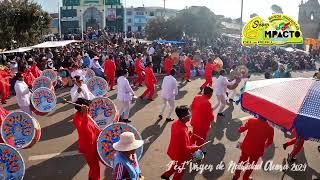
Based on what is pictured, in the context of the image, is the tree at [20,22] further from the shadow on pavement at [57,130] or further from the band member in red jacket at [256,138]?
the band member in red jacket at [256,138]

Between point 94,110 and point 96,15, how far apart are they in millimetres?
66266

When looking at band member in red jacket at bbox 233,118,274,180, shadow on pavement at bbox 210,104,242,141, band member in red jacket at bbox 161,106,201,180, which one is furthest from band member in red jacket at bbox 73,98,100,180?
shadow on pavement at bbox 210,104,242,141

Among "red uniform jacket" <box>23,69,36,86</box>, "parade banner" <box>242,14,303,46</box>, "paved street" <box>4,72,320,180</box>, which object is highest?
"parade banner" <box>242,14,303,46</box>

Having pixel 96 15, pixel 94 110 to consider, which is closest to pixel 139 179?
pixel 94 110

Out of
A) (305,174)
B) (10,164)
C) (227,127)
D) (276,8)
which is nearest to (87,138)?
(10,164)

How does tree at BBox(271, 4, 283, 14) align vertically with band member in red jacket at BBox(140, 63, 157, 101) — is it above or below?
above

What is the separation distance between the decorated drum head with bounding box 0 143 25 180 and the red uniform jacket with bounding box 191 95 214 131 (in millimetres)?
3531

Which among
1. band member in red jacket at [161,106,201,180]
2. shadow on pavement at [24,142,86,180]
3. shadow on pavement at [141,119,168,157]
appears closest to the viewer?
band member in red jacket at [161,106,201,180]

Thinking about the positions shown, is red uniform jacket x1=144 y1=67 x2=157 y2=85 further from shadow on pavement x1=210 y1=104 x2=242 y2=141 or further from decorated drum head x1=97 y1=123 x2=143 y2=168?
decorated drum head x1=97 y1=123 x2=143 y2=168

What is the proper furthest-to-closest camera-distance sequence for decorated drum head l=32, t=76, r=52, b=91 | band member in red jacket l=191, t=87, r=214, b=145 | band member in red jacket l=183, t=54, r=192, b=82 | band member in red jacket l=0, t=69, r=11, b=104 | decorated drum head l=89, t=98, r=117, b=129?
band member in red jacket l=183, t=54, r=192, b=82, band member in red jacket l=0, t=69, r=11, b=104, decorated drum head l=32, t=76, r=52, b=91, decorated drum head l=89, t=98, r=117, b=129, band member in red jacket l=191, t=87, r=214, b=145

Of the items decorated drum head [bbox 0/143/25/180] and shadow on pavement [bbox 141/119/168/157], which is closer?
decorated drum head [bbox 0/143/25/180]

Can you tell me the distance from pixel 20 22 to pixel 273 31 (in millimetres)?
A: 15757

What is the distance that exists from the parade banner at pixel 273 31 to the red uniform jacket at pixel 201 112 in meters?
9.18

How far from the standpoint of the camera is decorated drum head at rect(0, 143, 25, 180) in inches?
239
